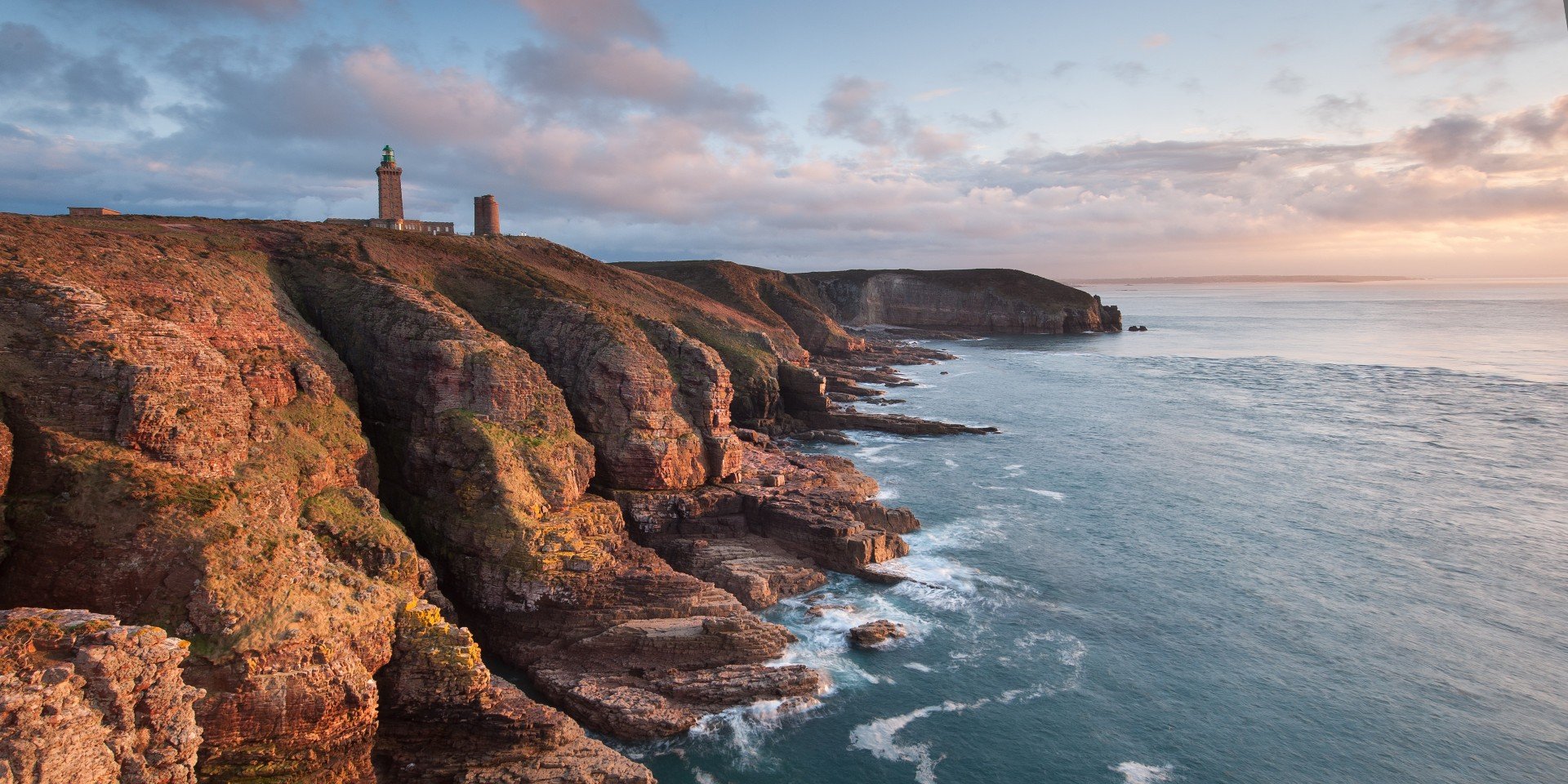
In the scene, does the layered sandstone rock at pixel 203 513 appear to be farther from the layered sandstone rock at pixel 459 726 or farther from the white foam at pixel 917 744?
the white foam at pixel 917 744

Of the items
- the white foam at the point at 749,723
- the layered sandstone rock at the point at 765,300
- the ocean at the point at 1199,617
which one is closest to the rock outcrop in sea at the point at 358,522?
the white foam at the point at 749,723

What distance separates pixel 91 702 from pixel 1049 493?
55.5 metres

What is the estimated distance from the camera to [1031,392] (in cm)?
10894

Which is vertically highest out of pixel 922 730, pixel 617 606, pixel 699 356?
pixel 699 356

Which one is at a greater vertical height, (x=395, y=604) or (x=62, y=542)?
(x=62, y=542)

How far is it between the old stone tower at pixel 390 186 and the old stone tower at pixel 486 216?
417 inches

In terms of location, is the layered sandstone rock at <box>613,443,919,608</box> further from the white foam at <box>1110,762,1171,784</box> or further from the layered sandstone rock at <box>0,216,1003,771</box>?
the white foam at <box>1110,762,1171,784</box>

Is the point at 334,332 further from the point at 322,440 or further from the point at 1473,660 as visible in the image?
the point at 1473,660

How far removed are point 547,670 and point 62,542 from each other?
54.1 ft

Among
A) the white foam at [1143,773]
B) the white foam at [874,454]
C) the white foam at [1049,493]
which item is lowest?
the white foam at [1143,773]

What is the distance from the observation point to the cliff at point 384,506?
25953 millimetres

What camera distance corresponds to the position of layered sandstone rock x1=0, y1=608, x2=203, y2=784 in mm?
17953

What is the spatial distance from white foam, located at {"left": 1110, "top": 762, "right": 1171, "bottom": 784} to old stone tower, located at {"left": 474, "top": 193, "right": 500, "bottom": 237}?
83381mm

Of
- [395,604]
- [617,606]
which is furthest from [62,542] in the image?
[617,606]
